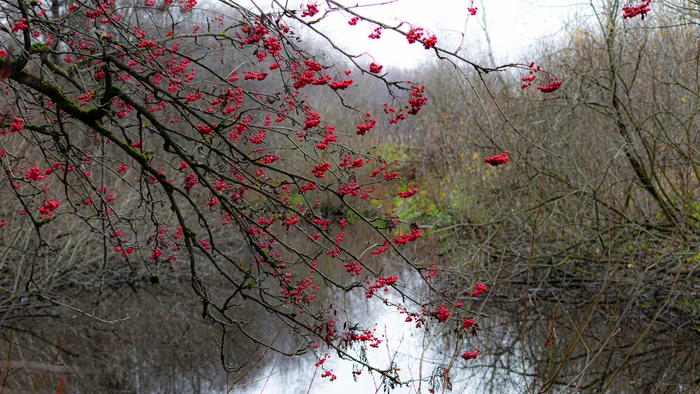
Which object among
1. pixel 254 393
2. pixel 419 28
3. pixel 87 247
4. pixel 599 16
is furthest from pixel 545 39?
pixel 87 247

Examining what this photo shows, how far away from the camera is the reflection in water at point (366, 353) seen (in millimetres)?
5617

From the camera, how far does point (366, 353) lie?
5.07 m

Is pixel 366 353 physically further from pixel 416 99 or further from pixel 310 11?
pixel 310 11

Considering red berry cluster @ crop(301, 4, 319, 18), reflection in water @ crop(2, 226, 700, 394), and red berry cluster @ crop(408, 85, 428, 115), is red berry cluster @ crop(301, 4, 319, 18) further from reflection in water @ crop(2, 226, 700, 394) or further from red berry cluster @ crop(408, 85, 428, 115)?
reflection in water @ crop(2, 226, 700, 394)

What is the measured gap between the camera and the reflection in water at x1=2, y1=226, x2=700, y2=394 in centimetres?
562

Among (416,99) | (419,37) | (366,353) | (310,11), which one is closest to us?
(419,37)

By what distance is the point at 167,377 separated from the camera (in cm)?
595

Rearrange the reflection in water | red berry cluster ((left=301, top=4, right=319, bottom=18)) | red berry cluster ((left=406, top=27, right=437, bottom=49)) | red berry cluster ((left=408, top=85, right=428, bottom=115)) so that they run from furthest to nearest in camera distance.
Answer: the reflection in water, red berry cluster ((left=408, top=85, right=428, bottom=115)), red berry cluster ((left=301, top=4, right=319, bottom=18)), red berry cluster ((left=406, top=27, right=437, bottom=49))

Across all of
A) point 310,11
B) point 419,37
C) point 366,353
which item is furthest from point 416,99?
point 366,353

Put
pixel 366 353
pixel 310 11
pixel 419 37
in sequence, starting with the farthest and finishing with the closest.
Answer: pixel 366 353 < pixel 310 11 < pixel 419 37

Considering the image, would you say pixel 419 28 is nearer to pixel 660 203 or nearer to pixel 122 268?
pixel 660 203

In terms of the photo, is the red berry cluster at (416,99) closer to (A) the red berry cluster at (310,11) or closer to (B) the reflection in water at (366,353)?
(A) the red berry cluster at (310,11)

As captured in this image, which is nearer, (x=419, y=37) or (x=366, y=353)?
(x=419, y=37)

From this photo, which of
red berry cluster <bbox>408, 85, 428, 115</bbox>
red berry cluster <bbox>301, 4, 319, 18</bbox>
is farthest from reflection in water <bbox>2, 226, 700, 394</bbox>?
red berry cluster <bbox>301, 4, 319, 18</bbox>
